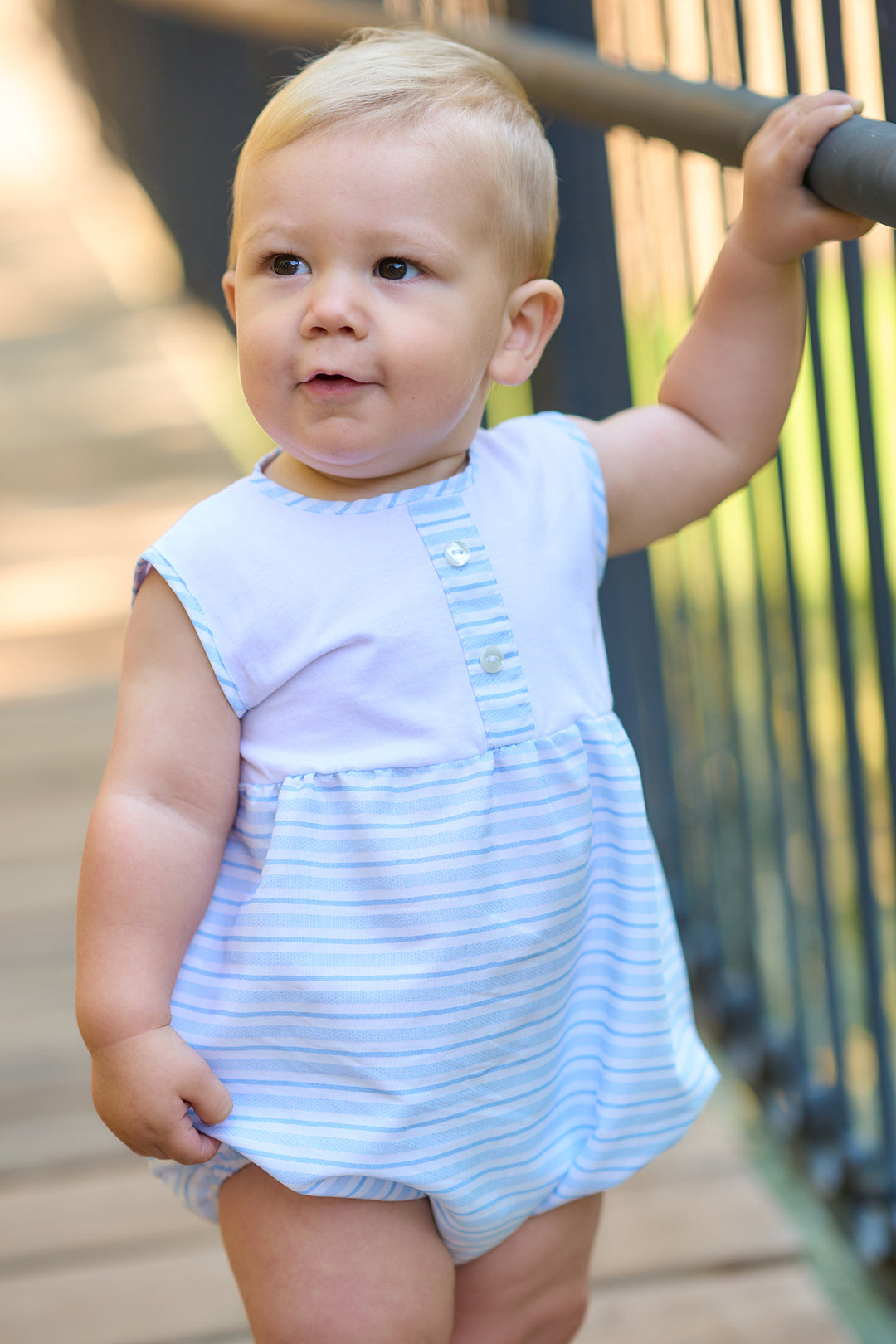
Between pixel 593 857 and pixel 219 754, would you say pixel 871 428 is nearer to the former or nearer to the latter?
pixel 593 857

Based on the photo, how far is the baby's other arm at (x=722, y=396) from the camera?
→ 1.00m

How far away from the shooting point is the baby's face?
0.87 m

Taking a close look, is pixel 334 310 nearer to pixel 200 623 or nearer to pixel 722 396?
pixel 200 623

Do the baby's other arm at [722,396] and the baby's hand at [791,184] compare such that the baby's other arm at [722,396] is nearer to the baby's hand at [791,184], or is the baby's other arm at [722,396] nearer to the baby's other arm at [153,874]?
the baby's hand at [791,184]

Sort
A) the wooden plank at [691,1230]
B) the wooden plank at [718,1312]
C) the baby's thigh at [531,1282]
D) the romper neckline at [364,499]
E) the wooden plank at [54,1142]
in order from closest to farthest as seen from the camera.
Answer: the romper neckline at [364,499], the baby's thigh at [531,1282], the wooden plank at [718,1312], the wooden plank at [691,1230], the wooden plank at [54,1142]

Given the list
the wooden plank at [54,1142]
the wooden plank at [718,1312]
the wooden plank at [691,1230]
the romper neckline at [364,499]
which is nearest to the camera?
the romper neckline at [364,499]

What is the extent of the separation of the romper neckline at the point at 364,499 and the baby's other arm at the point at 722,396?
15 cm

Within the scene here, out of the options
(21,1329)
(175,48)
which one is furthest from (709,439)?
(175,48)

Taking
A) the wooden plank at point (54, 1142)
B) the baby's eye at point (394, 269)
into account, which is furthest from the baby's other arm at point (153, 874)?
the wooden plank at point (54, 1142)

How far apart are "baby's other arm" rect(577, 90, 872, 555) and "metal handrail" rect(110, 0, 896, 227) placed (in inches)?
2.5

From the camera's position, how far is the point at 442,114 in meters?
0.89

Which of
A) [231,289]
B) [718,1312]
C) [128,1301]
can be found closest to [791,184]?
[231,289]

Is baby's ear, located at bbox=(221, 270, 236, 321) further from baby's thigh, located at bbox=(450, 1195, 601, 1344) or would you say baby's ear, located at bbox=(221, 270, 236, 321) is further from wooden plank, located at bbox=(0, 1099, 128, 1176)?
wooden plank, located at bbox=(0, 1099, 128, 1176)

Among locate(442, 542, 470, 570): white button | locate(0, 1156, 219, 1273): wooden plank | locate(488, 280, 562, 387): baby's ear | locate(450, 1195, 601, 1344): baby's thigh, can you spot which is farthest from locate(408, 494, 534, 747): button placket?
locate(0, 1156, 219, 1273): wooden plank
